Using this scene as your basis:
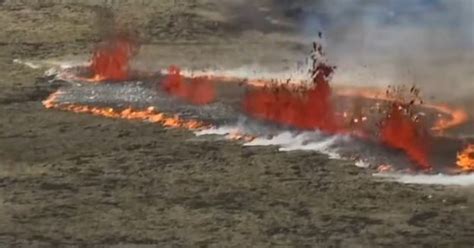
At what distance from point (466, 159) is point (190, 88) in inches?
56.4

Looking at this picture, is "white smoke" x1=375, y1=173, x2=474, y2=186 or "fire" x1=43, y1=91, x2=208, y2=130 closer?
"white smoke" x1=375, y1=173, x2=474, y2=186

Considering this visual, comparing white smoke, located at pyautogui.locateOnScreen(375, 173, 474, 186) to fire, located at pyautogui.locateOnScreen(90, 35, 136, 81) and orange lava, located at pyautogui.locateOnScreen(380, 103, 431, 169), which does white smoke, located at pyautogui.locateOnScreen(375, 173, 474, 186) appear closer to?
orange lava, located at pyautogui.locateOnScreen(380, 103, 431, 169)

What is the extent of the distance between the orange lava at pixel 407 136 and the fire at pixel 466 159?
115 millimetres

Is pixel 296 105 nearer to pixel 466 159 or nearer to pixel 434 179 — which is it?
pixel 466 159

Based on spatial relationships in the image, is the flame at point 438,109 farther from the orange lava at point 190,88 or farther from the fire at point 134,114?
the fire at point 134,114

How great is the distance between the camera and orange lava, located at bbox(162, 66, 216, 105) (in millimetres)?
5289

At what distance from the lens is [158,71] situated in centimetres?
575

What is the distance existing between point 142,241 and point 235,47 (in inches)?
105

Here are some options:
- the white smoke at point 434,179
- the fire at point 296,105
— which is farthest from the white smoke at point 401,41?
the white smoke at point 434,179

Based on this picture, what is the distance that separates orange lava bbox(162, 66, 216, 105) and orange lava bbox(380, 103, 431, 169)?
2.75 feet

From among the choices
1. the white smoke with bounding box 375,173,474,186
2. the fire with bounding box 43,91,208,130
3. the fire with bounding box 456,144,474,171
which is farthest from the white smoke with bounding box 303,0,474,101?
the white smoke with bounding box 375,173,474,186

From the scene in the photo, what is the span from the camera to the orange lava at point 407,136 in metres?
4.46

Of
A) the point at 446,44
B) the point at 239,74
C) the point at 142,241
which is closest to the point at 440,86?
the point at 446,44

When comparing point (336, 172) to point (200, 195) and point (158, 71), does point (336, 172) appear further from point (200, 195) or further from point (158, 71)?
point (158, 71)
